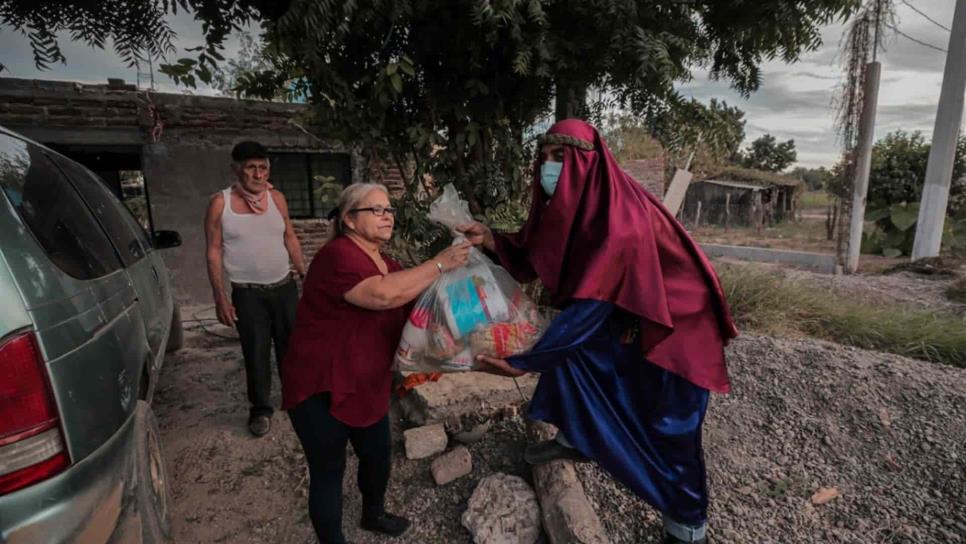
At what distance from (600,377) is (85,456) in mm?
1670

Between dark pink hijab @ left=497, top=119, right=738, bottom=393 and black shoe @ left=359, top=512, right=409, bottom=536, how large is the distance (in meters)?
1.30

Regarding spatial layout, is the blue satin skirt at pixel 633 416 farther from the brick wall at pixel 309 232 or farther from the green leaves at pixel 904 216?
the green leaves at pixel 904 216

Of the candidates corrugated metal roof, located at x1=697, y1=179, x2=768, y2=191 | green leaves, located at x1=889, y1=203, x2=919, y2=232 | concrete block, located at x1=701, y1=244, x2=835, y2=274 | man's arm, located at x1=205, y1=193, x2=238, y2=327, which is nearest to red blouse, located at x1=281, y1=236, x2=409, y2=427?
man's arm, located at x1=205, y1=193, x2=238, y2=327

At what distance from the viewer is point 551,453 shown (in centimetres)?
213

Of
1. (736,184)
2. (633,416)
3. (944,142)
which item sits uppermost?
(944,142)

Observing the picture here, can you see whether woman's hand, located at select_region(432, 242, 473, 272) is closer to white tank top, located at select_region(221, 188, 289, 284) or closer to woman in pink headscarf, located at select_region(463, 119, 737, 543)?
woman in pink headscarf, located at select_region(463, 119, 737, 543)

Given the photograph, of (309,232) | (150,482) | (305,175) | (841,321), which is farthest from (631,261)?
(305,175)

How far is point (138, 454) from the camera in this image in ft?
5.59

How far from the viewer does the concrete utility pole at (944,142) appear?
808 cm

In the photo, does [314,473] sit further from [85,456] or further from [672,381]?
[672,381]

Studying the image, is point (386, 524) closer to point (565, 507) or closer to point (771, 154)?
point (565, 507)

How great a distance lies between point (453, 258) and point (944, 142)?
1061cm

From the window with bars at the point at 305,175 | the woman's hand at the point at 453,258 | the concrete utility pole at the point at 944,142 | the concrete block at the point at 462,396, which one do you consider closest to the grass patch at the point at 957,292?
the concrete utility pole at the point at 944,142

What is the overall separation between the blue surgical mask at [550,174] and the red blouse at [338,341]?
746 mm
